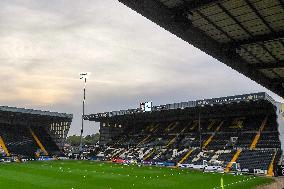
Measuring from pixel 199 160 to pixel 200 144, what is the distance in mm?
5474

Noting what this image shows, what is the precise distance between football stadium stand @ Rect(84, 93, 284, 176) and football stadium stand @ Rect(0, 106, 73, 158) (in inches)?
318

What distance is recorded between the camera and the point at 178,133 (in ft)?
209

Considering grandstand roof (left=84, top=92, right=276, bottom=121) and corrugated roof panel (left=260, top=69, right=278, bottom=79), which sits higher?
grandstand roof (left=84, top=92, right=276, bottom=121)

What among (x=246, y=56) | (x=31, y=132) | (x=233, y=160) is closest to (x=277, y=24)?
(x=246, y=56)

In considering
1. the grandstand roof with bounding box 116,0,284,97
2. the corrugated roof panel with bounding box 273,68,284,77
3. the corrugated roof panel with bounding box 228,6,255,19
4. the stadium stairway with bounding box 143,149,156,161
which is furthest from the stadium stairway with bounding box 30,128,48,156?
the corrugated roof panel with bounding box 228,6,255,19

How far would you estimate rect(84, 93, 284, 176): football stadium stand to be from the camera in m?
47.2

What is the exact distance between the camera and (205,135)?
58.8 meters

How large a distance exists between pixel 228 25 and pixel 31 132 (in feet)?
229

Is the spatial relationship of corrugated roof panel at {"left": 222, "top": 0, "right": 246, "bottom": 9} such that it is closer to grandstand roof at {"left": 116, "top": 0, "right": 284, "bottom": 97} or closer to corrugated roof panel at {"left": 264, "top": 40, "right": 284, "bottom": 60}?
grandstand roof at {"left": 116, "top": 0, "right": 284, "bottom": 97}

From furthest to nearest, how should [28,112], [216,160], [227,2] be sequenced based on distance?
[28,112]
[216,160]
[227,2]

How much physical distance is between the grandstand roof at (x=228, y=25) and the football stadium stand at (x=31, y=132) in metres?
58.3

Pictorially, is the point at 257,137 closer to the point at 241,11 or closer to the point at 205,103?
the point at 205,103

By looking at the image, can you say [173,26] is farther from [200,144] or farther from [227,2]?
[200,144]

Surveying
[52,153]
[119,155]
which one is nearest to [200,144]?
[119,155]
